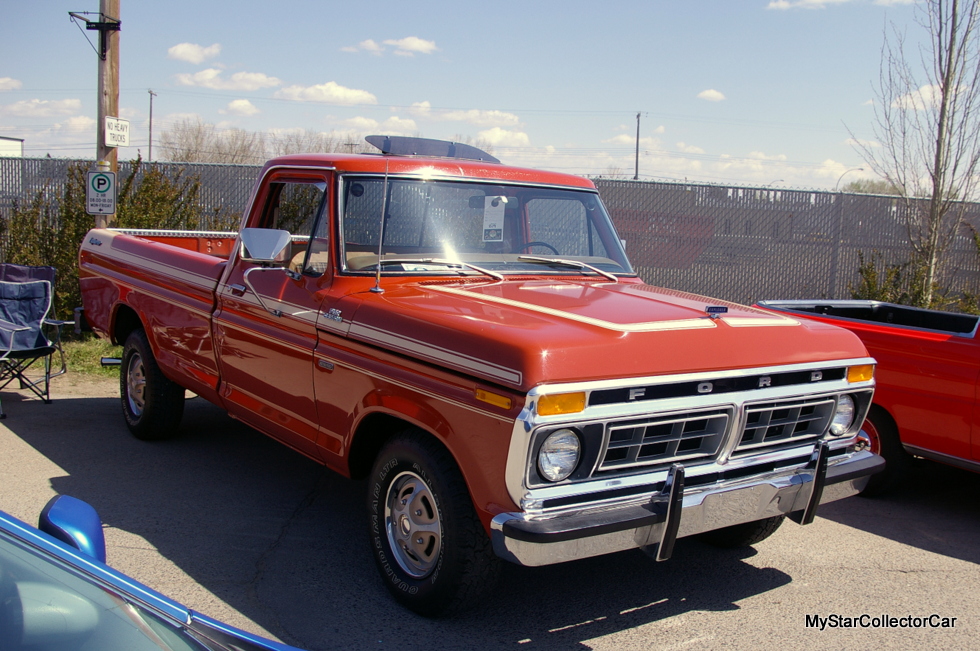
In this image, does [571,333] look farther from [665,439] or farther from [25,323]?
[25,323]

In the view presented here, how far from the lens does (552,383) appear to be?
3.06 m

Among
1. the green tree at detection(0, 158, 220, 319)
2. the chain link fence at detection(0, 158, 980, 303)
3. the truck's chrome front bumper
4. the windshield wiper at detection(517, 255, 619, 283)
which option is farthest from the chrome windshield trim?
the chain link fence at detection(0, 158, 980, 303)

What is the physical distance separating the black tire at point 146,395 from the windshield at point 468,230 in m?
2.61

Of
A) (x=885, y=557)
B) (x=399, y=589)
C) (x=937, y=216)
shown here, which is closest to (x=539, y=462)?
(x=399, y=589)

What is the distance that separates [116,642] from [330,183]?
3032mm

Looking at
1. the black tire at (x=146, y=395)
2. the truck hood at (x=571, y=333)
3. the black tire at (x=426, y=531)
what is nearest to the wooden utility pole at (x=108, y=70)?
the black tire at (x=146, y=395)

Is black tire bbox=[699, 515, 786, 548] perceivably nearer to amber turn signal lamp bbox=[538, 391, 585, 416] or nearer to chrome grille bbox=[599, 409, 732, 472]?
chrome grille bbox=[599, 409, 732, 472]

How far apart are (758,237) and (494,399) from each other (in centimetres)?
1168

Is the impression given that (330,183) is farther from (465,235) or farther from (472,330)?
(472,330)

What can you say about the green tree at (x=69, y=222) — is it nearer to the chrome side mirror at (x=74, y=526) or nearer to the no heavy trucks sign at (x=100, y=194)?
the no heavy trucks sign at (x=100, y=194)

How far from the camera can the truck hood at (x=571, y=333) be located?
10.4 ft

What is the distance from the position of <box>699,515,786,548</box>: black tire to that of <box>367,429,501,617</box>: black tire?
5.43 ft

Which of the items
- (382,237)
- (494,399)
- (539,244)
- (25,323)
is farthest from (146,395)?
(494,399)

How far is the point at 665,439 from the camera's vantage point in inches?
133
